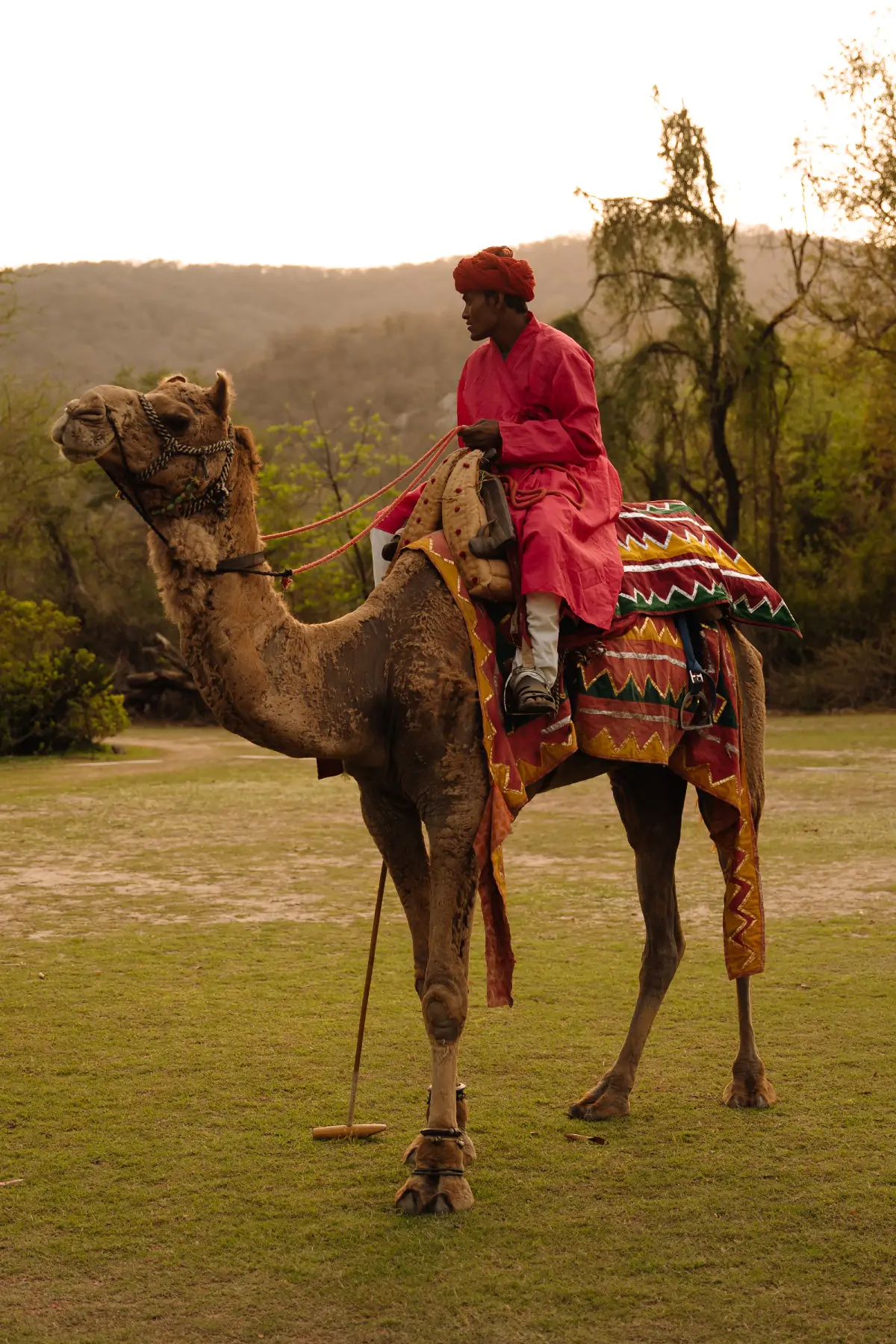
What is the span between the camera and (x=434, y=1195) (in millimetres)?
3900

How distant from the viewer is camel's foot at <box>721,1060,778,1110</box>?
471 cm

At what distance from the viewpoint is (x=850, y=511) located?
1112 inches

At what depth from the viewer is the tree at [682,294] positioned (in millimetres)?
25672

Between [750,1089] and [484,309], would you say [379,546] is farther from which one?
[750,1089]

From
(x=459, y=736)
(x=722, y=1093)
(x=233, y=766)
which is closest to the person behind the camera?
(x=459, y=736)

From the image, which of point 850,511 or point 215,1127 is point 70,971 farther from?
point 850,511

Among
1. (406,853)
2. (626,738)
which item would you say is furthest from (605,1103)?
(626,738)

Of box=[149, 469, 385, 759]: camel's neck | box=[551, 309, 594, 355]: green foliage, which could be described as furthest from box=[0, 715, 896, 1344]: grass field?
box=[551, 309, 594, 355]: green foliage

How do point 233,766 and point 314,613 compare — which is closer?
point 233,766

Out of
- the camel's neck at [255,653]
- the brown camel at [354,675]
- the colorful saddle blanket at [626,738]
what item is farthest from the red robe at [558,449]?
the camel's neck at [255,653]

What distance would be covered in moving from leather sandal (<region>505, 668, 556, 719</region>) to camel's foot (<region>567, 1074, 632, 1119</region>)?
1354mm

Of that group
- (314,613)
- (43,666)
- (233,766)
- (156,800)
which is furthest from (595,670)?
(314,613)

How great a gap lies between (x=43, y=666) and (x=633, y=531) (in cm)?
1498

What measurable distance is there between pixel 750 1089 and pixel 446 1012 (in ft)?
4.18
